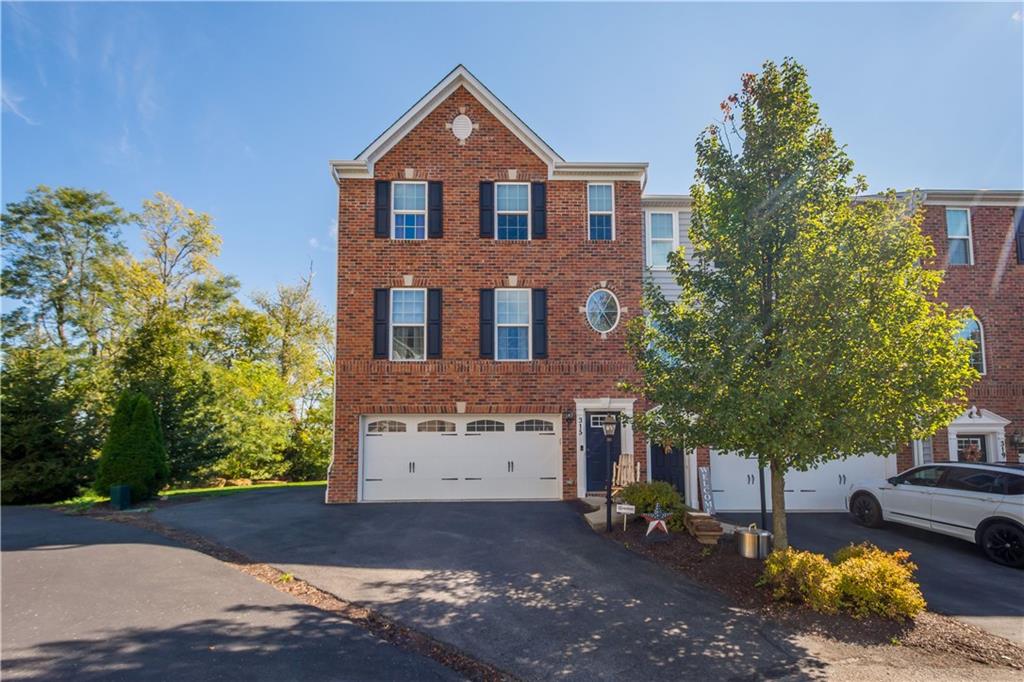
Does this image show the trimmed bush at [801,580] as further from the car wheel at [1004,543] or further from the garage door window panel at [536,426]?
the garage door window panel at [536,426]

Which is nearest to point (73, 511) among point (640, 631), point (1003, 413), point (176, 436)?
point (176, 436)

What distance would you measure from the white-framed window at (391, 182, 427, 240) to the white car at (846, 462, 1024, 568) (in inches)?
479

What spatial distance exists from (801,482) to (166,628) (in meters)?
13.3

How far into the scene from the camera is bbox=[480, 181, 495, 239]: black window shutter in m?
13.8

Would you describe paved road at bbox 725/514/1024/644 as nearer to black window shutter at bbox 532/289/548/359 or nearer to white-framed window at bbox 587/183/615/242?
black window shutter at bbox 532/289/548/359

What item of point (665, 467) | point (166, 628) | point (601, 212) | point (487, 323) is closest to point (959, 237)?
point (601, 212)

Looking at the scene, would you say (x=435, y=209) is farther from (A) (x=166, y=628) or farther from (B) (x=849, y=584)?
(B) (x=849, y=584)

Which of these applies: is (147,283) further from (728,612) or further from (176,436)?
(728,612)

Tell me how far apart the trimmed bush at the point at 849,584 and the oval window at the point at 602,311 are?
25.2ft

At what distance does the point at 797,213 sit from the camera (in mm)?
7195

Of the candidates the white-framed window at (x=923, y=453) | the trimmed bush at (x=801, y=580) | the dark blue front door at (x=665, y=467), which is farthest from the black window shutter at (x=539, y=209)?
the white-framed window at (x=923, y=453)

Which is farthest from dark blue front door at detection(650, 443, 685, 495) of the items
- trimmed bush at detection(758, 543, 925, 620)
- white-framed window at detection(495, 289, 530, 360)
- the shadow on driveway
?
trimmed bush at detection(758, 543, 925, 620)

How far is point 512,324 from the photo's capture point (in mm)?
13578

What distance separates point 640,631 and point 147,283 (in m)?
27.3
